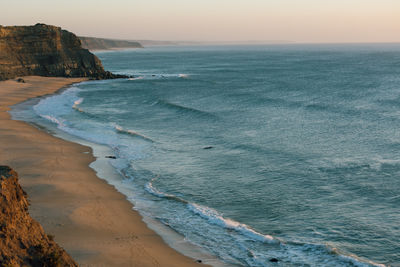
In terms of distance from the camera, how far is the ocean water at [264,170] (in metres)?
16.4

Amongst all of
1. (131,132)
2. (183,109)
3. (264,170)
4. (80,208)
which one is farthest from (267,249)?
(183,109)

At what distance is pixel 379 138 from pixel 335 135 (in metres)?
3.18

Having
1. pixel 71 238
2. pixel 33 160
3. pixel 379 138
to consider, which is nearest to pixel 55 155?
pixel 33 160

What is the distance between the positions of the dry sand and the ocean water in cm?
147

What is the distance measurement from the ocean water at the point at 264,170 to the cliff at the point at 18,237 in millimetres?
6396

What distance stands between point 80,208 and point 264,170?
10878 mm

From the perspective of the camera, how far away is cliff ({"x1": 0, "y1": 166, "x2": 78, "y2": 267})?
33.5ft

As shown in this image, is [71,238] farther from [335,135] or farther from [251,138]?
[335,135]

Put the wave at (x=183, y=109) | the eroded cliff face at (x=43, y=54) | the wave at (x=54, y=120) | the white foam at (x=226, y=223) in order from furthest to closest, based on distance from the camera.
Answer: the eroded cliff face at (x=43, y=54)
the wave at (x=183, y=109)
the wave at (x=54, y=120)
the white foam at (x=226, y=223)

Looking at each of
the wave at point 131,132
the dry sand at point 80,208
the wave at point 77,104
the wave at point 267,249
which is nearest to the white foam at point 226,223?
the wave at point 267,249

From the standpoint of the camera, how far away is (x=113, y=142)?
33.1 m

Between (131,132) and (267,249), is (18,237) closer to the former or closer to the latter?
(267,249)

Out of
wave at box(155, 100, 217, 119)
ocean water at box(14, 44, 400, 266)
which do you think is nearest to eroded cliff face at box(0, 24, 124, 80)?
ocean water at box(14, 44, 400, 266)

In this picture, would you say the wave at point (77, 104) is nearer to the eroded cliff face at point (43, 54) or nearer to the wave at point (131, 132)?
the wave at point (131, 132)
